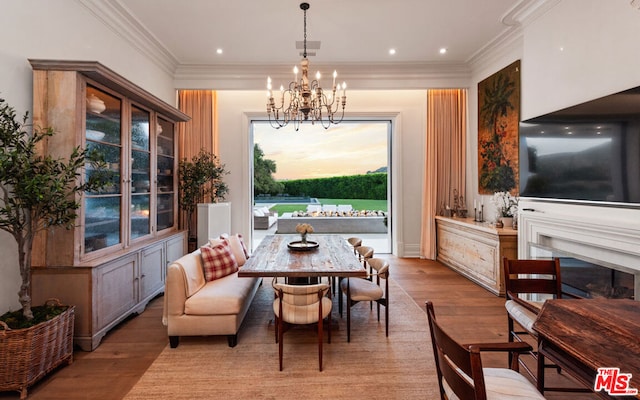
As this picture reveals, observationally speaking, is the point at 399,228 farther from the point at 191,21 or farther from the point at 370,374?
the point at 191,21

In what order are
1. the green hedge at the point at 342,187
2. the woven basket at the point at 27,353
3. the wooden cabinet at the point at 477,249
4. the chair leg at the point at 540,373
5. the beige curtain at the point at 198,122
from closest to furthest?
the chair leg at the point at 540,373 → the woven basket at the point at 27,353 → the wooden cabinet at the point at 477,249 → the beige curtain at the point at 198,122 → the green hedge at the point at 342,187

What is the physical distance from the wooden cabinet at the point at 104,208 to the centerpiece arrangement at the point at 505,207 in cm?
459

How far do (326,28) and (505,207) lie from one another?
11.7 ft

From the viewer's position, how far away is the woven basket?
1.90m

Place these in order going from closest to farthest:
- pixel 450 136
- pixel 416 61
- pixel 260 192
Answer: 1. pixel 416 61
2. pixel 450 136
3. pixel 260 192

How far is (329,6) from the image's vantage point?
350 centimetres

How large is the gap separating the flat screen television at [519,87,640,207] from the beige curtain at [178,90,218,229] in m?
4.86

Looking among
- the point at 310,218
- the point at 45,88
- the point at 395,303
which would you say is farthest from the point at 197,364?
the point at 310,218

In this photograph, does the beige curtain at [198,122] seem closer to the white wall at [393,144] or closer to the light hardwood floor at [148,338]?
Result: the white wall at [393,144]

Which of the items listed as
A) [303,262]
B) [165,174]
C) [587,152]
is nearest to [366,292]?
[303,262]

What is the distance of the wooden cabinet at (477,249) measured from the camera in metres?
3.74

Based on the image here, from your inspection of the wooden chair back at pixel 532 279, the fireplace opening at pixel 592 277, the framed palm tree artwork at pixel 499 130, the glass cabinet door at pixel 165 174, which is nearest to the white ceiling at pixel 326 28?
the framed palm tree artwork at pixel 499 130

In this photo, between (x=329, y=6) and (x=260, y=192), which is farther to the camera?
(x=260, y=192)

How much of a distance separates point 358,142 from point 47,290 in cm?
977
